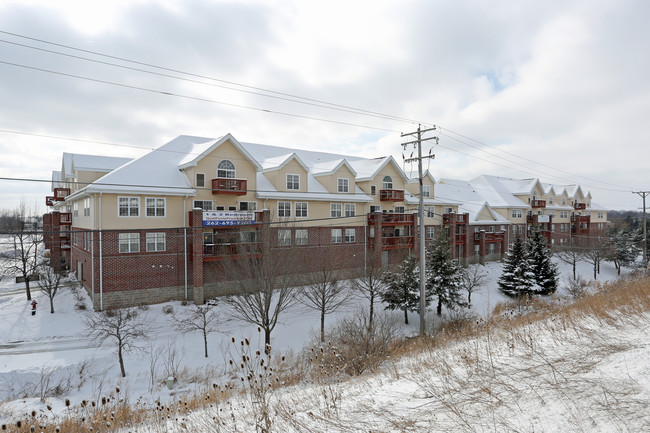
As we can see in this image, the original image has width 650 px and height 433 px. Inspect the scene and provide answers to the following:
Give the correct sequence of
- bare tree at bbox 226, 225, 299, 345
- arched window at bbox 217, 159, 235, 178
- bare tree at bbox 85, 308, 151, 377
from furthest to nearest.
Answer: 1. arched window at bbox 217, 159, 235, 178
2. bare tree at bbox 226, 225, 299, 345
3. bare tree at bbox 85, 308, 151, 377

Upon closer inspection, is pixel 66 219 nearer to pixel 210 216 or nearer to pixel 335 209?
pixel 210 216

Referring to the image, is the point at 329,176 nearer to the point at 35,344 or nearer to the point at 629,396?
the point at 35,344

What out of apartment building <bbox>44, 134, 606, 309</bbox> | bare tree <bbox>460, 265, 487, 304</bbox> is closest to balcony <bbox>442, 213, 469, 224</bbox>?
apartment building <bbox>44, 134, 606, 309</bbox>

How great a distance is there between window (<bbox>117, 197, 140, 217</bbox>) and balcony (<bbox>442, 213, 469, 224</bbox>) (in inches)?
1242

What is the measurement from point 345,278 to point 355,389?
75.8ft

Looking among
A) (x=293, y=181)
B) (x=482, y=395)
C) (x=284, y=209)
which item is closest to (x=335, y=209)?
(x=293, y=181)

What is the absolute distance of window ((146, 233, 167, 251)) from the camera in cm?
2391

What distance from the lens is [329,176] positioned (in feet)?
108

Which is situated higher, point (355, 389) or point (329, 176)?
point (329, 176)

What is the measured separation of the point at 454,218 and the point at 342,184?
15.6 meters

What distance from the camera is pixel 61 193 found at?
33188mm

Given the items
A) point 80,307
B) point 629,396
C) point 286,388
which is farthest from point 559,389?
point 80,307

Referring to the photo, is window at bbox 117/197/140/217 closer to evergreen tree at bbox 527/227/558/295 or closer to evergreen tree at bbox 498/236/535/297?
evergreen tree at bbox 498/236/535/297

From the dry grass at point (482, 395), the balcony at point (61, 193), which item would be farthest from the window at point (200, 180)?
the dry grass at point (482, 395)
